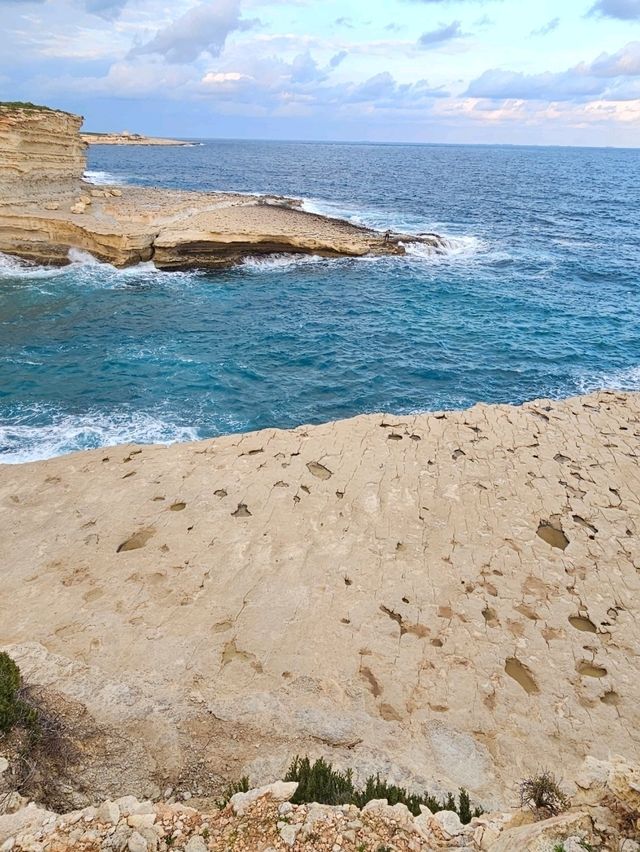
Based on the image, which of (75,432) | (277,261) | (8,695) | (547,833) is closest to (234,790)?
(8,695)

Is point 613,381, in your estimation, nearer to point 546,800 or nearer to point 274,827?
point 546,800

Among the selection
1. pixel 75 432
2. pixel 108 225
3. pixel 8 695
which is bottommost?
pixel 75 432

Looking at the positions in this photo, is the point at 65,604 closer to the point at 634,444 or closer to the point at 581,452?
the point at 581,452

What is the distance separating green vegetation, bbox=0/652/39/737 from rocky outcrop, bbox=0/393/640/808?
85 cm

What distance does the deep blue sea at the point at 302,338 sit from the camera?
71.1 ft

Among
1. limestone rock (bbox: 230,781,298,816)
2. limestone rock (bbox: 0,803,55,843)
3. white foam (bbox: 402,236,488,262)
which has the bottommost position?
limestone rock (bbox: 230,781,298,816)

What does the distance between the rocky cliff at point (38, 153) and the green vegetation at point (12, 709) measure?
40.8m

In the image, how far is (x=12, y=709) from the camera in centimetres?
723

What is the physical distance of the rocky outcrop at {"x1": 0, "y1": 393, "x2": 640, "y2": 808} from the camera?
8.41 m

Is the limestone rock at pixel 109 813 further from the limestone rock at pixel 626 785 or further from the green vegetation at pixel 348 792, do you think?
the limestone rock at pixel 626 785

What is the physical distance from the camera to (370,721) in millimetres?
8750

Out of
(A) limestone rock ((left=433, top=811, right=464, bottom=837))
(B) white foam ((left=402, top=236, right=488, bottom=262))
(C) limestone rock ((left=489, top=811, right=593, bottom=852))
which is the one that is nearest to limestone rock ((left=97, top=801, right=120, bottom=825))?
(A) limestone rock ((left=433, top=811, right=464, bottom=837))

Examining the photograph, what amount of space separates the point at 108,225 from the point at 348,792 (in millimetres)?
40723

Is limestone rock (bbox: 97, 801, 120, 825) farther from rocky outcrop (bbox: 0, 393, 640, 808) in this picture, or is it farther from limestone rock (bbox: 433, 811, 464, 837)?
limestone rock (bbox: 433, 811, 464, 837)
